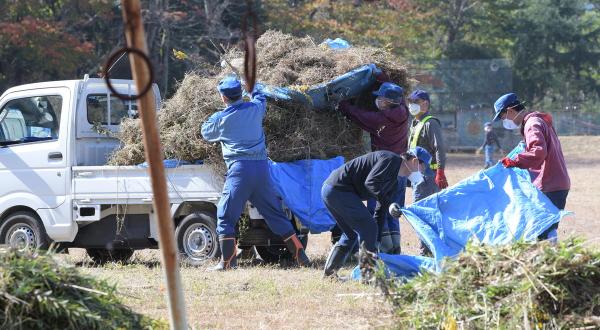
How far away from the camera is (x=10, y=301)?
192 inches

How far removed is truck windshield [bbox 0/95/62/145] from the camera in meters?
11.2

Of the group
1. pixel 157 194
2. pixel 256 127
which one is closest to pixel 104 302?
pixel 157 194

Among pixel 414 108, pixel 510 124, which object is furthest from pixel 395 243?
pixel 510 124

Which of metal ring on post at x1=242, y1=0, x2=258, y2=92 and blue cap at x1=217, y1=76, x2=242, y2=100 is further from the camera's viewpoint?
blue cap at x1=217, y1=76, x2=242, y2=100

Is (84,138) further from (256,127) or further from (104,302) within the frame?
(104,302)

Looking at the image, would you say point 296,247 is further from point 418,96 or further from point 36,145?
point 36,145

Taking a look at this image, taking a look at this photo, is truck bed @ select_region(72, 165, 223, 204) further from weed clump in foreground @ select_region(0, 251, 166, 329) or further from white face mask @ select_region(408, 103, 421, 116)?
weed clump in foreground @ select_region(0, 251, 166, 329)

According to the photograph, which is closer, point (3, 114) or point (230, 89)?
point (230, 89)

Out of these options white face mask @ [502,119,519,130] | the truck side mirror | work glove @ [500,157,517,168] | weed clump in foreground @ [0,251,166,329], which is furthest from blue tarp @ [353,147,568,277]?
the truck side mirror

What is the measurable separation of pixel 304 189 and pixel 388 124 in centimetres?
118

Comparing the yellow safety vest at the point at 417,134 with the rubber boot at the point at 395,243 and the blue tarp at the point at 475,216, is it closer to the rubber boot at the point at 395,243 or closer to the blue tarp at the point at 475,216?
the rubber boot at the point at 395,243

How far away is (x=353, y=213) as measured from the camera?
8828 millimetres

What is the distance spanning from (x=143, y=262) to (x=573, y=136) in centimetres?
4098

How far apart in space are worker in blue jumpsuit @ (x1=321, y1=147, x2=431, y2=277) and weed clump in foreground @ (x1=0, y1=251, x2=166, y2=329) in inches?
146
